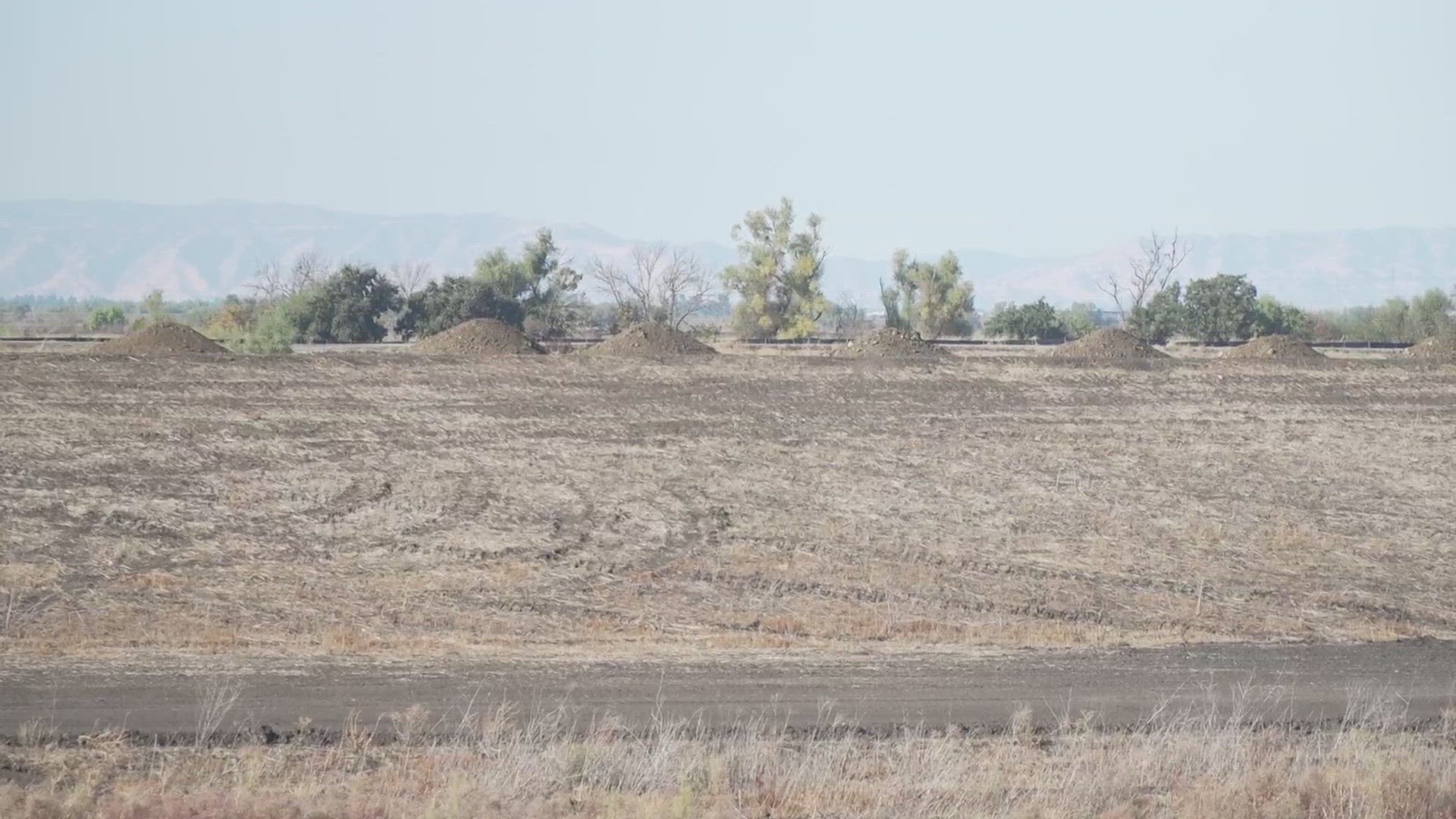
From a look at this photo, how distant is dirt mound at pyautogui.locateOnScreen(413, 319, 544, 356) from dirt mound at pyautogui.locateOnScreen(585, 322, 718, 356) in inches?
83.6

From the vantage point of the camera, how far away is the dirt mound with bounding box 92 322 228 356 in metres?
40.8

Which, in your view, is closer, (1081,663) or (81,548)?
(1081,663)

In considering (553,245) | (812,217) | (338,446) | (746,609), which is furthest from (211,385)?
(812,217)

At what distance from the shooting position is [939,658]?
1862 cm

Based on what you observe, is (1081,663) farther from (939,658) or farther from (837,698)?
(837,698)

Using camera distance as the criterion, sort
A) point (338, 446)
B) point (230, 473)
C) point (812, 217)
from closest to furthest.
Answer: point (230, 473)
point (338, 446)
point (812, 217)

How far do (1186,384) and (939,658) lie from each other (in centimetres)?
2611

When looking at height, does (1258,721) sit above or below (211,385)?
below

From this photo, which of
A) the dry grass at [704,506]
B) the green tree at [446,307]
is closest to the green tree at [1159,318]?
the dry grass at [704,506]

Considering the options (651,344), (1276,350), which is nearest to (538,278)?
(651,344)

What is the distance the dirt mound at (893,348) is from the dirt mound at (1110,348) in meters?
4.08

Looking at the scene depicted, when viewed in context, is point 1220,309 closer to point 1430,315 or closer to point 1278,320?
point 1278,320

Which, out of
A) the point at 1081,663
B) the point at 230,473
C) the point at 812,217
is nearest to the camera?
the point at 1081,663

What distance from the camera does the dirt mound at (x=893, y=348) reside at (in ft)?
150
